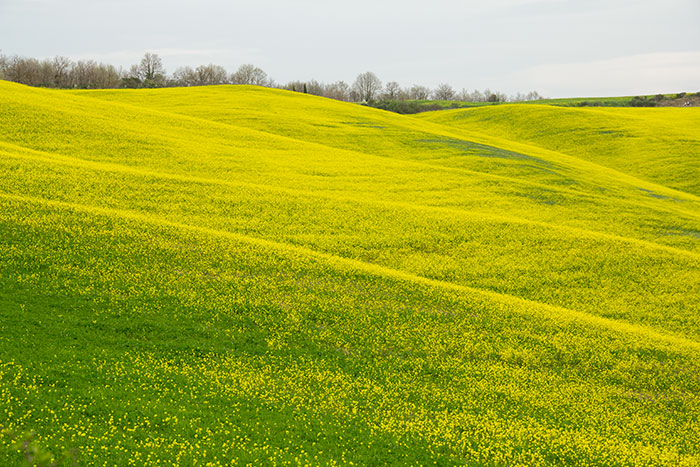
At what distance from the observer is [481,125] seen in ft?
279

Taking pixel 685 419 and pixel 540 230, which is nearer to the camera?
pixel 685 419

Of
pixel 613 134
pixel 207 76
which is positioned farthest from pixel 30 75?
pixel 613 134

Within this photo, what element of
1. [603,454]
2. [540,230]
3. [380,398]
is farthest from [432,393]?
[540,230]

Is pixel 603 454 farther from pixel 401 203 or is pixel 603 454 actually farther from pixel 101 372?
pixel 401 203

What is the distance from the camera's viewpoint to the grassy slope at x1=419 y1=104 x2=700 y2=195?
60688 millimetres

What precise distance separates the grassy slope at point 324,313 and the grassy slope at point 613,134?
24.4m

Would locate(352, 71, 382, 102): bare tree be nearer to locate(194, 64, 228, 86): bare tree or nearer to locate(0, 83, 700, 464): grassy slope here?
locate(194, 64, 228, 86): bare tree

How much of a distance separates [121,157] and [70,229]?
1637 cm

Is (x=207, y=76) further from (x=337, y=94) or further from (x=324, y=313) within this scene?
(x=324, y=313)

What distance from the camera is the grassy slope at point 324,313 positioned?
13109 mm

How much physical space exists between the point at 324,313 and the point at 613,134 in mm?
69744

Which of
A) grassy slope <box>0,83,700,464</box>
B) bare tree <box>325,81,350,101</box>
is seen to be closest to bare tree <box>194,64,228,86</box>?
bare tree <box>325,81,350,101</box>

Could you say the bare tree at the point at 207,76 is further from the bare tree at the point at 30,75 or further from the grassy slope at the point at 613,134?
the grassy slope at the point at 613,134

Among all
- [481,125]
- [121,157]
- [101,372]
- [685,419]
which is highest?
[481,125]
